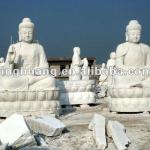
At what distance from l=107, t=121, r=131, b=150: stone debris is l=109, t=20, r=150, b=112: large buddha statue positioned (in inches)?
93.9

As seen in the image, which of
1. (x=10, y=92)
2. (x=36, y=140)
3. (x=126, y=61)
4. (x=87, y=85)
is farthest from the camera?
(x=87, y=85)

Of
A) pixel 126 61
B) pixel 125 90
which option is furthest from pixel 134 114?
pixel 126 61

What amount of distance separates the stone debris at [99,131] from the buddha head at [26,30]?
10.3 ft

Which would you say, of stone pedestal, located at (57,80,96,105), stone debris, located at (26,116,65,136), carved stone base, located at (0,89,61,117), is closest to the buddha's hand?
carved stone base, located at (0,89,61,117)

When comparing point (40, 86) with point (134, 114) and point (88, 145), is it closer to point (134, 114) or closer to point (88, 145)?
point (134, 114)

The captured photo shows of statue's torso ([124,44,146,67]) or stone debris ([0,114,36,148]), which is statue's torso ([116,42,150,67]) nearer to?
statue's torso ([124,44,146,67])

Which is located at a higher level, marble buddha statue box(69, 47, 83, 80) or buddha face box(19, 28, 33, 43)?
buddha face box(19, 28, 33, 43)

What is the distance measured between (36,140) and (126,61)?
393 centimetres

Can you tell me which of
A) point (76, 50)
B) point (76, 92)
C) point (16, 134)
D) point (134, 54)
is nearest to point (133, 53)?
point (134, 54)

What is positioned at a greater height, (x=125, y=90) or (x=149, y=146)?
(x=125, y=90)

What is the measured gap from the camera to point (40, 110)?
26.3ft

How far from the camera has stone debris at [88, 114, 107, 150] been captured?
5340 millimetres

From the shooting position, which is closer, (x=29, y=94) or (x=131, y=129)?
(x=131, y=129)

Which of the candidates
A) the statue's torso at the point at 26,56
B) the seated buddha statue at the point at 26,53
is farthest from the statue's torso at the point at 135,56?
the statue's torso at the point at 26,56
